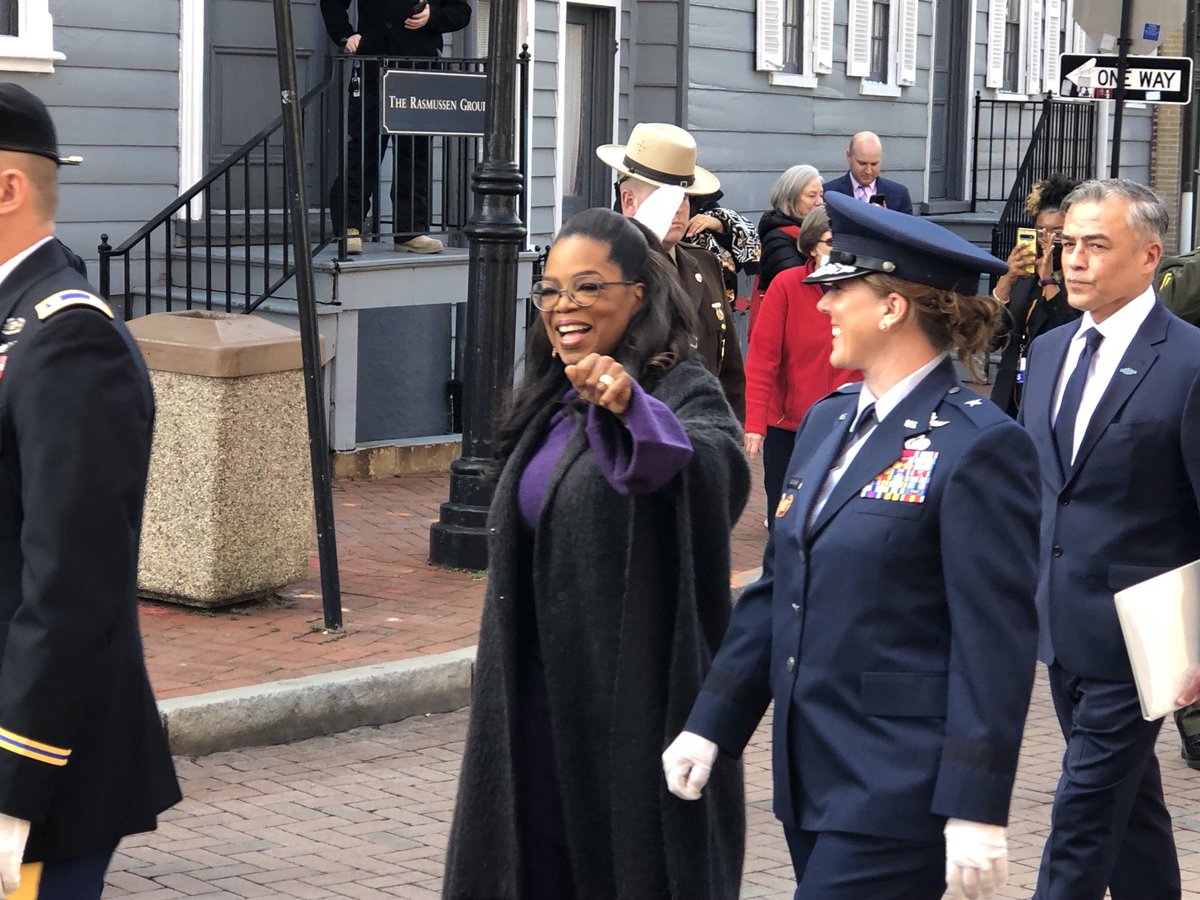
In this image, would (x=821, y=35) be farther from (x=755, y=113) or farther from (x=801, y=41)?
(x=755, y=113)

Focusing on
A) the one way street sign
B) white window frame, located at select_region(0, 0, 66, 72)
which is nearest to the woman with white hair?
the one way street sign

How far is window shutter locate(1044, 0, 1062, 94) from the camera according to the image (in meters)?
23.4

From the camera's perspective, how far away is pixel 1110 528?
198 inches

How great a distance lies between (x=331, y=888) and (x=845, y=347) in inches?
106

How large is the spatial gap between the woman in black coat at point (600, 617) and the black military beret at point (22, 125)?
100 cm

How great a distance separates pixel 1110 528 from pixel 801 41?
46.5 ft

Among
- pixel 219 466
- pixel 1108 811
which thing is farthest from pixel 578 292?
pixel 219 466

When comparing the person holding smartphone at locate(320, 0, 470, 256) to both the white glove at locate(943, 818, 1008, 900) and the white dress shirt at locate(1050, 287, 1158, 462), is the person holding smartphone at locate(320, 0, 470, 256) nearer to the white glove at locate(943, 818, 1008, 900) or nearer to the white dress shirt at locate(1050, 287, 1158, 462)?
the white dress shirt at locate(1050, 287, 1158, 462)

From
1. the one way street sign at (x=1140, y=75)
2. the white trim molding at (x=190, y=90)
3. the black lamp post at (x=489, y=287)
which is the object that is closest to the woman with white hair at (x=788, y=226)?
the black lamp post at (x=489, y=287)

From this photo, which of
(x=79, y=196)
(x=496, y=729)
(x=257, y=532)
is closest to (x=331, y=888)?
(x=496, y=729)

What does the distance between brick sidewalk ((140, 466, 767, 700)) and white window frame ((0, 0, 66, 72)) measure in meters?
3.13

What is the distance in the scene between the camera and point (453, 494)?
9812 mm

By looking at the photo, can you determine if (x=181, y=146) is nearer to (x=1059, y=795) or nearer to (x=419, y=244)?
(x=419, y=244)

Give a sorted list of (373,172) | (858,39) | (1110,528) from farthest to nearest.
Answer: (858,39) < (373,172) < (1110,528)
